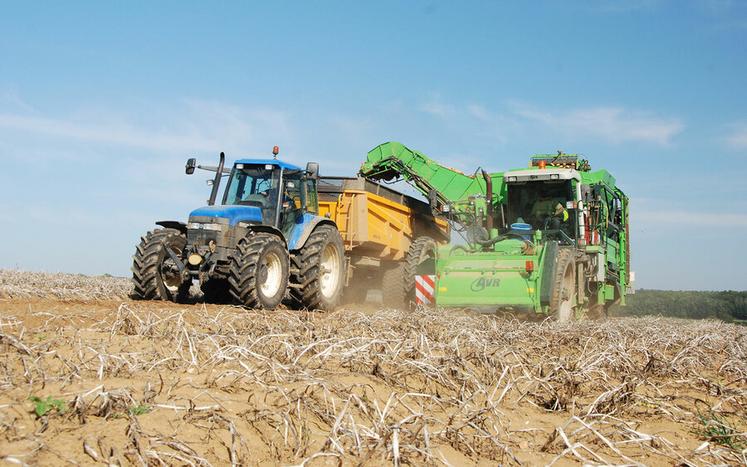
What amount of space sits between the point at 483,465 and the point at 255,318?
339cm

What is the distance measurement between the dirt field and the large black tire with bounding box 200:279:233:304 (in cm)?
380

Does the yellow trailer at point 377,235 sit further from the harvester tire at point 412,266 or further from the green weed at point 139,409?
the green weed at point 139,409

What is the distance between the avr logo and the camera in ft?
32.1

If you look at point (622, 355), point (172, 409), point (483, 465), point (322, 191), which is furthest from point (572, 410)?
point (322, 191)

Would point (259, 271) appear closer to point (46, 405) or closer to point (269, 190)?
point (269, 190)

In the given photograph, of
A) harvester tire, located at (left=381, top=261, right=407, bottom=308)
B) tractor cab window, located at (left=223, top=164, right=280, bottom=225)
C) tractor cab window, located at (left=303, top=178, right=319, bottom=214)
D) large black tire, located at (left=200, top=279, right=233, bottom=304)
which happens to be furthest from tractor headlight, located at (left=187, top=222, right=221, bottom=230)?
harvester tire, located at (left=381, top=261, right=407, bottom=308)

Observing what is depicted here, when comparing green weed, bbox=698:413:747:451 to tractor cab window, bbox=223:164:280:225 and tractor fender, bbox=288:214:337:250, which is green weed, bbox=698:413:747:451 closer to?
tractor fender, bbox=288:214:337:250

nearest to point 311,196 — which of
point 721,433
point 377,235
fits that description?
point 377,235

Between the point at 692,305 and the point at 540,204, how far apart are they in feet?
54.7

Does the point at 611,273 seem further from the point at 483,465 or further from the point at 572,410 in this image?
the point at 483,465

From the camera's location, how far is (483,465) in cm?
277

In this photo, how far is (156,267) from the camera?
866 cm

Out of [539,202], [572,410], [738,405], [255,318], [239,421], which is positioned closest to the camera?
[239,421]

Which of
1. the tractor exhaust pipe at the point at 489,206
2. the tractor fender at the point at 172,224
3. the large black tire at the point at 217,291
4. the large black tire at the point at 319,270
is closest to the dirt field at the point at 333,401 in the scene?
the large black tire at the point at 217,291
